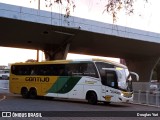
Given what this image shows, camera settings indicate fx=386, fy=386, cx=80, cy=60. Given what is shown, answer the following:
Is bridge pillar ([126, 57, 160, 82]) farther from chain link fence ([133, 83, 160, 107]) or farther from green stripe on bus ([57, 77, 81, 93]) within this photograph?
green stripe on bus ([57, 77, 81, 93])

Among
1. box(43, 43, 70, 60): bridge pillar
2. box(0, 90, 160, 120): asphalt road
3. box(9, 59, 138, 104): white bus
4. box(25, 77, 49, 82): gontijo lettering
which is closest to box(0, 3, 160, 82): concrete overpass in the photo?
box(43, 43, 70, 60): bridge pillar

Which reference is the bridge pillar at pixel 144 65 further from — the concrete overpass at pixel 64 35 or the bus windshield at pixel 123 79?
the bus windshield at pixel 123 79

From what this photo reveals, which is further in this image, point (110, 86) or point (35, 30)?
point (35, 30)

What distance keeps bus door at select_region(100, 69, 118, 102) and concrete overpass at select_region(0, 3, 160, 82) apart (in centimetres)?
891

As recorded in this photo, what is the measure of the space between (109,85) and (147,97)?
14.2 feet

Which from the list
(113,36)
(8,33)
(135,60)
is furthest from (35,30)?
(135,60)

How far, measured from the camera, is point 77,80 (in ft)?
89.5

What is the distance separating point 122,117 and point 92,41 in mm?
37628

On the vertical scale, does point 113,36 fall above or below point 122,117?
above

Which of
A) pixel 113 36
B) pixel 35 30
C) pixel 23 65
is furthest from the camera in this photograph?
pixel 113 36

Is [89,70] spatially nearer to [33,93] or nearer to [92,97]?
[92,97]

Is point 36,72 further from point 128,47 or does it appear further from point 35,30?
point 128,47

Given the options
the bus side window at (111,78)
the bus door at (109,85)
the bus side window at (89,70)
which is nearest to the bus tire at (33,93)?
the bus side window at (89,70)

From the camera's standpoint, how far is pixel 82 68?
27.0 m
